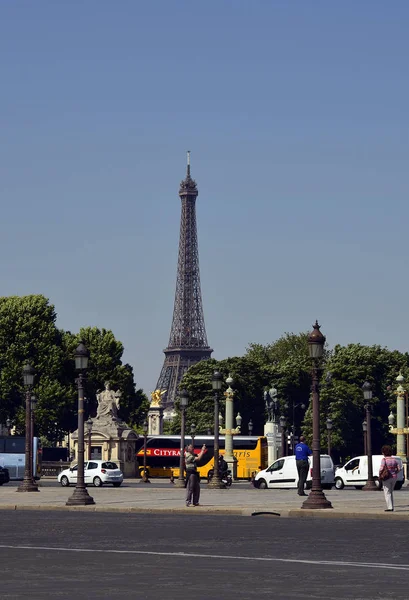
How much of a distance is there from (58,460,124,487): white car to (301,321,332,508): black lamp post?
111 feet

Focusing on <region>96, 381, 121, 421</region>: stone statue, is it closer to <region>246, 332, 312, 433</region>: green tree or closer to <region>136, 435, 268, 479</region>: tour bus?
<region>136, 435, 268, 479</region>: tour bus

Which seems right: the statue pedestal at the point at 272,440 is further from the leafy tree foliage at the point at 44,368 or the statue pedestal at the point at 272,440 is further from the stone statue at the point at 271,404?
the leafy tree foliage at the point at 44,368

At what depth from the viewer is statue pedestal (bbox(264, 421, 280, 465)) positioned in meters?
91.4

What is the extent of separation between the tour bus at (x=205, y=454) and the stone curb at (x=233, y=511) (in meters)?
48.3

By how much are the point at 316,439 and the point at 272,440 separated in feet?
200

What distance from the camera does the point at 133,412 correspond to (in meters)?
114

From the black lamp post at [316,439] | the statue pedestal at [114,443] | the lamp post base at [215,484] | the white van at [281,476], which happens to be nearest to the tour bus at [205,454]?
the statue pedestal at [114,443]

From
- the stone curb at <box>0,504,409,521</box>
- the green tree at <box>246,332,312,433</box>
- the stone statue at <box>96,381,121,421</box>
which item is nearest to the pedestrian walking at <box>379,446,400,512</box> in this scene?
the stone curb at <box>0,504,409,521</box>

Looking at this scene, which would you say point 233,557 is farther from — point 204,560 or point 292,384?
point 292,384

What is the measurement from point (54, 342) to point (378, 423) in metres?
31.4

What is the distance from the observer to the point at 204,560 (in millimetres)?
17516

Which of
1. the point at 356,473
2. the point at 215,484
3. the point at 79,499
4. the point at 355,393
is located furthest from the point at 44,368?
the point at 79,499

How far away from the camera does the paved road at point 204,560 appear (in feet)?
44.5

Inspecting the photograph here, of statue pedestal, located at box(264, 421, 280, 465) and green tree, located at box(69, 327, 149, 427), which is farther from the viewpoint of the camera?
green tree, located at box(69, 327, 149, 427)
